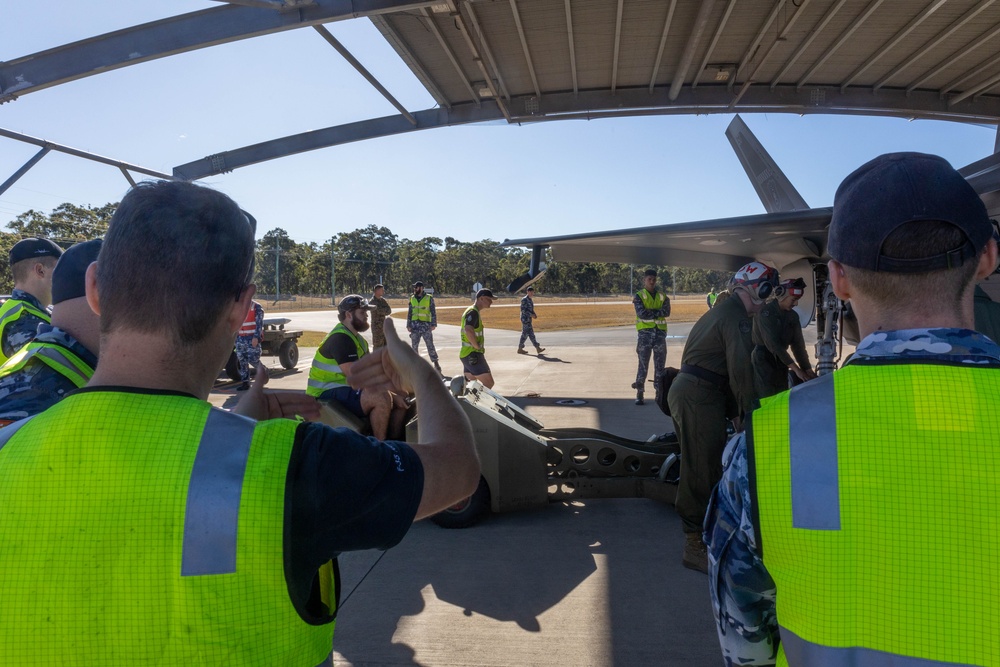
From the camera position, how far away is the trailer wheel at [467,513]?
15.3ft

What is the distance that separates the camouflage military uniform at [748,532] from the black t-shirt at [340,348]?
4.30 metres

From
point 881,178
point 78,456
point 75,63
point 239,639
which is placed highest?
point 75,63

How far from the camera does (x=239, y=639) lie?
0.91m

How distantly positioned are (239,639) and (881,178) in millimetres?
1398

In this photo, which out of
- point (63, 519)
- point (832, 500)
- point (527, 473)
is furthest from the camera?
point (527, 473)

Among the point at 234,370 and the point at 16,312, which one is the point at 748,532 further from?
the point at 234,370

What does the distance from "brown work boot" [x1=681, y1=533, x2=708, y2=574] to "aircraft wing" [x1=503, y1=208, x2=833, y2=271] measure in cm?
325

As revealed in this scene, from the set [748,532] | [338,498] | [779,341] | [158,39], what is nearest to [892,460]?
[748,532]

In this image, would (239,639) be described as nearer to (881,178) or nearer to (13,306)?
(881,178)

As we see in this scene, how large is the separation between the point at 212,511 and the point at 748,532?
0.97 m

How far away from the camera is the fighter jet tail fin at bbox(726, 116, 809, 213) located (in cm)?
1056

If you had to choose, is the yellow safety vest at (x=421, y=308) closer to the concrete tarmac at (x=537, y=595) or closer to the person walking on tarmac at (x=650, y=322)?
the person walking on tarmac at (x=650, y=322)

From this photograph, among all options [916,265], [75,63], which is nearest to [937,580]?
[916,265]

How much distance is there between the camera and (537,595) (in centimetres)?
371
